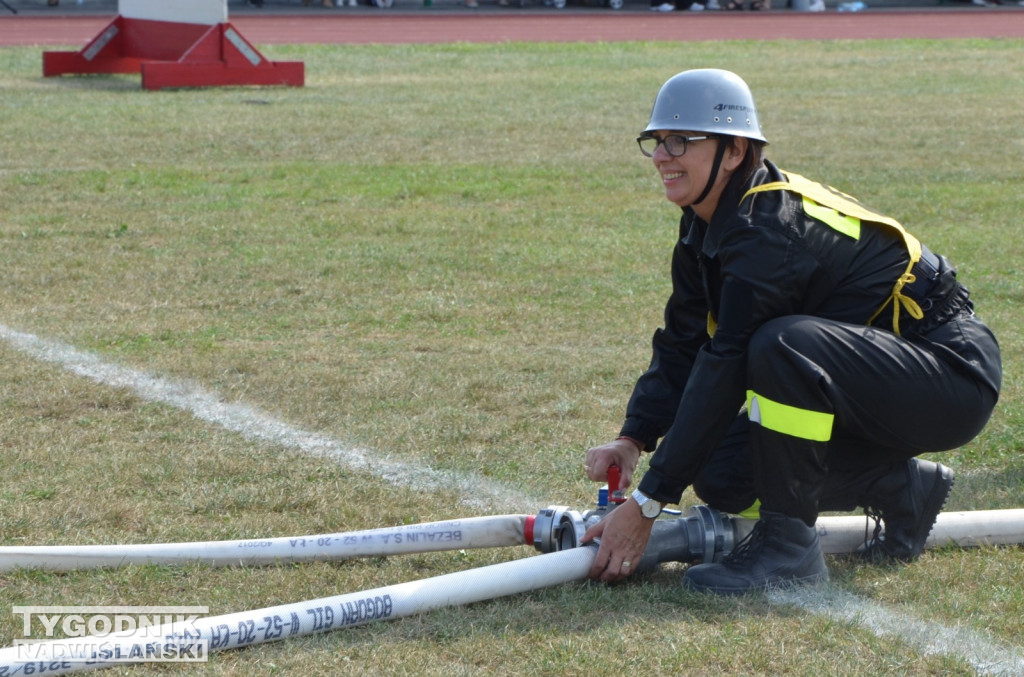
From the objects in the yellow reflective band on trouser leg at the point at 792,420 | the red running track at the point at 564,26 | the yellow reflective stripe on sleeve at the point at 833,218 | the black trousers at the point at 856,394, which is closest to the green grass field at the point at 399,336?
the black trousers at the point at 856,394

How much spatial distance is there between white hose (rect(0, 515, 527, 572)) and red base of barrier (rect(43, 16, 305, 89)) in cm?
1286

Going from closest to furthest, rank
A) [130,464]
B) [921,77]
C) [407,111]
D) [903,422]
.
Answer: [903,422], [130,464], [407,111], [921,77]

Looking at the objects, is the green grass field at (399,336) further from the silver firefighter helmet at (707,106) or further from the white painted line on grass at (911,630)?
the silver firefighter helmet at (707,106)

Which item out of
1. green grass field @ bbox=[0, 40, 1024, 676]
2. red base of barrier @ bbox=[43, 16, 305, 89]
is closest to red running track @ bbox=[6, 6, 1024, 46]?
red base of barrier @ bbox=[43, 16, 305, 89]

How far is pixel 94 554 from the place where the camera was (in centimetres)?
361

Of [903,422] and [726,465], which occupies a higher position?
[903,422]

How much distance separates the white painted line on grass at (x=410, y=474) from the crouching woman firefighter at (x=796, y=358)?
6.9 inches

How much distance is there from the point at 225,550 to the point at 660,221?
5.67 metres

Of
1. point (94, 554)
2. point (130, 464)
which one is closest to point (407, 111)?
point (130, 464)

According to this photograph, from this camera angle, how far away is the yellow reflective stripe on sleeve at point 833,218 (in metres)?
3.47

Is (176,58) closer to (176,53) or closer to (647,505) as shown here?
(176,53)

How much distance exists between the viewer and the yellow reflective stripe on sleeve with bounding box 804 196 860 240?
137 inches

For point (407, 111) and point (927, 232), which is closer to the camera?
point (927, 232)

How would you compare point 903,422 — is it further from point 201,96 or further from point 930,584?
point 201,96
